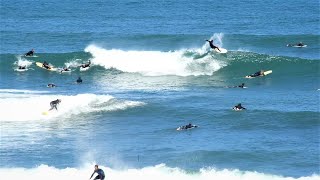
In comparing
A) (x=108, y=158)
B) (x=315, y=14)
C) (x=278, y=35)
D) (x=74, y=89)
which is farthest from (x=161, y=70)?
(x=315, y=14)

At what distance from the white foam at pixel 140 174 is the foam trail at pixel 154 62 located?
24201 millimetres

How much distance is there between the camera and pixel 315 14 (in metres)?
90.8

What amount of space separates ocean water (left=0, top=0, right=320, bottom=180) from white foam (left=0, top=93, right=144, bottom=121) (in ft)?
0.21

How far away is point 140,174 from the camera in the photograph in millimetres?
39188

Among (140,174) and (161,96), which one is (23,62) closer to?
(161,96)

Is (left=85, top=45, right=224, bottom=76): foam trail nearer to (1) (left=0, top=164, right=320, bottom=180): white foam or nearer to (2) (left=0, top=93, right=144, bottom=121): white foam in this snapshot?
(2) (left=0, top=93, right=144, bottom=121): white foam

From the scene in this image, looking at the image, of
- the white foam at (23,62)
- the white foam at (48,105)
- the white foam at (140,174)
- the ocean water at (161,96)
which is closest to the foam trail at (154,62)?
the ocean water at (161,96)

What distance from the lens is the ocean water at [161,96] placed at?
4094 cm

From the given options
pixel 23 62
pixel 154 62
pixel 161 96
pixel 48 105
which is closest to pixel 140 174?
pixel 48 105

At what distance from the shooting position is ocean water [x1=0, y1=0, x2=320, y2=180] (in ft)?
134

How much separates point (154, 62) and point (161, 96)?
12.9 m

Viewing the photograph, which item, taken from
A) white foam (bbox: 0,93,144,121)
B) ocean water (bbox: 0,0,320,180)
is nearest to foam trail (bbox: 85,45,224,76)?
ocean water (bbox: 0,0,320,180)

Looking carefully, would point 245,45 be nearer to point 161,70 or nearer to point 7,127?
point 161,70

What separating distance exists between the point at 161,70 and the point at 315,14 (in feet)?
102
